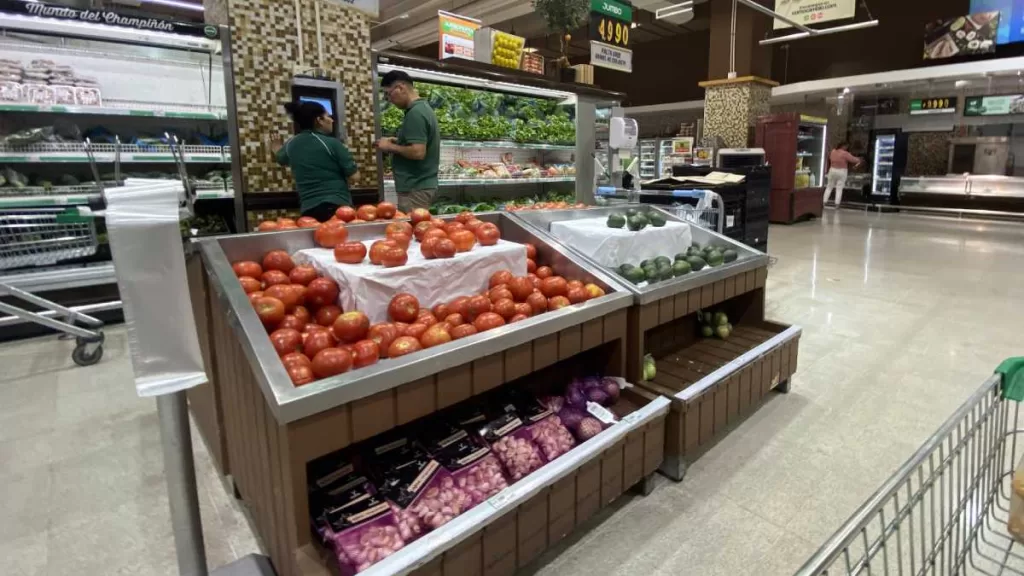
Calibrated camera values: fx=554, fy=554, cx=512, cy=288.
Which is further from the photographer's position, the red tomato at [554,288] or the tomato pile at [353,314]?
the red tomato at [554,288]

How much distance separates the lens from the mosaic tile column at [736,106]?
36.1 feet

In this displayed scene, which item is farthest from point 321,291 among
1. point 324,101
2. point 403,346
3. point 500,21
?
point 500,21

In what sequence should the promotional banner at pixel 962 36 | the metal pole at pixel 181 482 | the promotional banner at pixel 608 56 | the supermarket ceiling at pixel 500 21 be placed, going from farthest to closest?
the supermarket ceiling at pixel 500 21 → the promotional banner at pixel 962 36 → the promotional banner at pixel 608 56 → the metal pole at pixel 181 482

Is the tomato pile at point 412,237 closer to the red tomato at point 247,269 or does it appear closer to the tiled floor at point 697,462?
the red tomato at point 247,269

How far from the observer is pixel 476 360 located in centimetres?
171

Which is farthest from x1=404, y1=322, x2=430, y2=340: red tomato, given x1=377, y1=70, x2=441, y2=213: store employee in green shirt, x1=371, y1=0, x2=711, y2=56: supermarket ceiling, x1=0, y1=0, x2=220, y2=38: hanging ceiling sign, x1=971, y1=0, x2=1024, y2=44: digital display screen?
x1=971, y1=0, x2=1024, y2=44: digital display screen

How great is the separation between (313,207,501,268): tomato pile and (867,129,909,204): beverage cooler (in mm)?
15348

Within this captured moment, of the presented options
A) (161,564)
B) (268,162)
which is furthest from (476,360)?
(268,162)

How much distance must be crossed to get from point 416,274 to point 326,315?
0.33m

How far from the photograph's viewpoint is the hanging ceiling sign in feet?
11.8

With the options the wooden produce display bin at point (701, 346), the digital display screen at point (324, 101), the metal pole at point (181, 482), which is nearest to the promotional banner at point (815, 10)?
the wooden produce display bin at point (701, 346)

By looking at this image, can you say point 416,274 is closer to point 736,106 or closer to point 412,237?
point 412,237

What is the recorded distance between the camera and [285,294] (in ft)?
5.72

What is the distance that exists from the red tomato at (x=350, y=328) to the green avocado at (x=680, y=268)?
1.54 m
